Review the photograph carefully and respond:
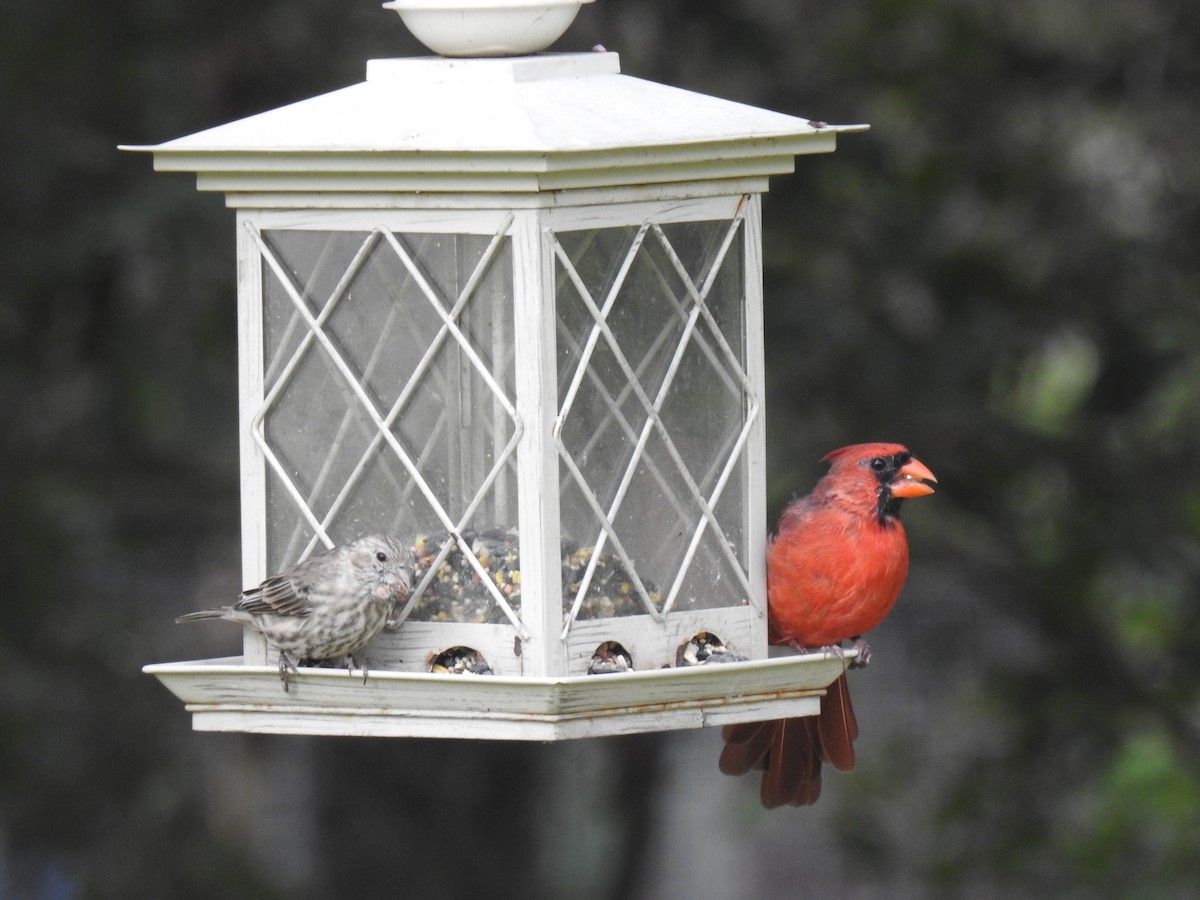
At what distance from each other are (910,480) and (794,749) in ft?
2.18

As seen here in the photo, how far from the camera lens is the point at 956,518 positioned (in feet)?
23.9

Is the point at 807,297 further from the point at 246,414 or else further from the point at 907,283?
the point at 246,414

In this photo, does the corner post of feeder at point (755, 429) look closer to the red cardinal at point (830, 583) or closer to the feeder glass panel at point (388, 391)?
the red cardinal at point (830, 583)

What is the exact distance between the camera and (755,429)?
403 cm

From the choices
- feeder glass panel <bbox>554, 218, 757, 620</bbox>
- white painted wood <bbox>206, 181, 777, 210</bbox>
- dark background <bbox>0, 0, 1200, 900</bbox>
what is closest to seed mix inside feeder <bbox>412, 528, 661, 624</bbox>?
feeder glass panel <bbox>554, 218, 757, 620</bbox>

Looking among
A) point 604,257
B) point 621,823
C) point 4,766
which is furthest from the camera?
point 621,823

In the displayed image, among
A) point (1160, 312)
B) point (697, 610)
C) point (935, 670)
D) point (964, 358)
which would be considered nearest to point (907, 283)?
point (964, 358)

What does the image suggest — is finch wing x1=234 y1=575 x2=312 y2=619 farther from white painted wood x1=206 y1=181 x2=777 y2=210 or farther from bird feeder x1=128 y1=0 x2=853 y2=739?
white painted wood x1=206 y1=181 x2=777 y2=210

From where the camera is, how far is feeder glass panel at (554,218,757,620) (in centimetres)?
370

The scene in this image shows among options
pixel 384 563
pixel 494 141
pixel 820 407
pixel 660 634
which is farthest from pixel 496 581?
pixel 820 407

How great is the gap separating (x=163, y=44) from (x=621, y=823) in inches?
136

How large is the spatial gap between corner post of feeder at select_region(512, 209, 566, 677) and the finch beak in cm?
99

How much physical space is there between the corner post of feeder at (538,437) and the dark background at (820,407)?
115 inches

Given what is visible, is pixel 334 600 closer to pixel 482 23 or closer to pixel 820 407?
pixel 482 23
